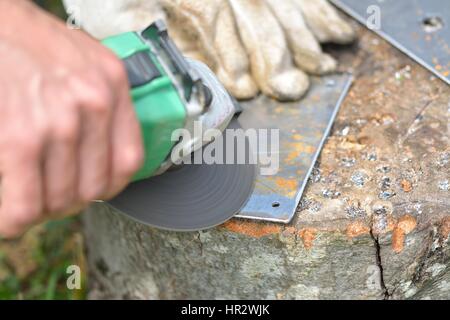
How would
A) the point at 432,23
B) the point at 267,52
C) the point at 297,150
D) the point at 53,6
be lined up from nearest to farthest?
1. the point at 297,150
2. the point at 267,52
3. the point at 432,23
4. the point at 53,6

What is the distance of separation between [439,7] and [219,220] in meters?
0.79

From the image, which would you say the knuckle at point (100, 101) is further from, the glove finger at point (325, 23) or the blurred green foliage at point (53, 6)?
the blurred green foliage at point (53, 6)

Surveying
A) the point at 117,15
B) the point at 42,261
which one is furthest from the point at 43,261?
the point at 117,15

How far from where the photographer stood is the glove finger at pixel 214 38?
1.43 metres

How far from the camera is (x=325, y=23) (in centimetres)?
157

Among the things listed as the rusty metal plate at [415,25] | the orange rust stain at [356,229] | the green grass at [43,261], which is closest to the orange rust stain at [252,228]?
the orange rust stain at [356,229]

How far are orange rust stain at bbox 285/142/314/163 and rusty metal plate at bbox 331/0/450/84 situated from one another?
0.36 metres

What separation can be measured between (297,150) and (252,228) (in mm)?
203

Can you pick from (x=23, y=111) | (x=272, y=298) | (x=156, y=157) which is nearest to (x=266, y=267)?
(x=272, y=298)

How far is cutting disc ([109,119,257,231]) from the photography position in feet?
3.91

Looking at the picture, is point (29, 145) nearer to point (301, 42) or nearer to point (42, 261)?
point (301, 42)

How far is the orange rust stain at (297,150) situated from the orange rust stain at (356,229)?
191mm

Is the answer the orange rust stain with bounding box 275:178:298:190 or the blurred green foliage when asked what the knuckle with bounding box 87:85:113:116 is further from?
the blurred green foliage

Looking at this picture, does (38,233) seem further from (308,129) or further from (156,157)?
(156,157)
